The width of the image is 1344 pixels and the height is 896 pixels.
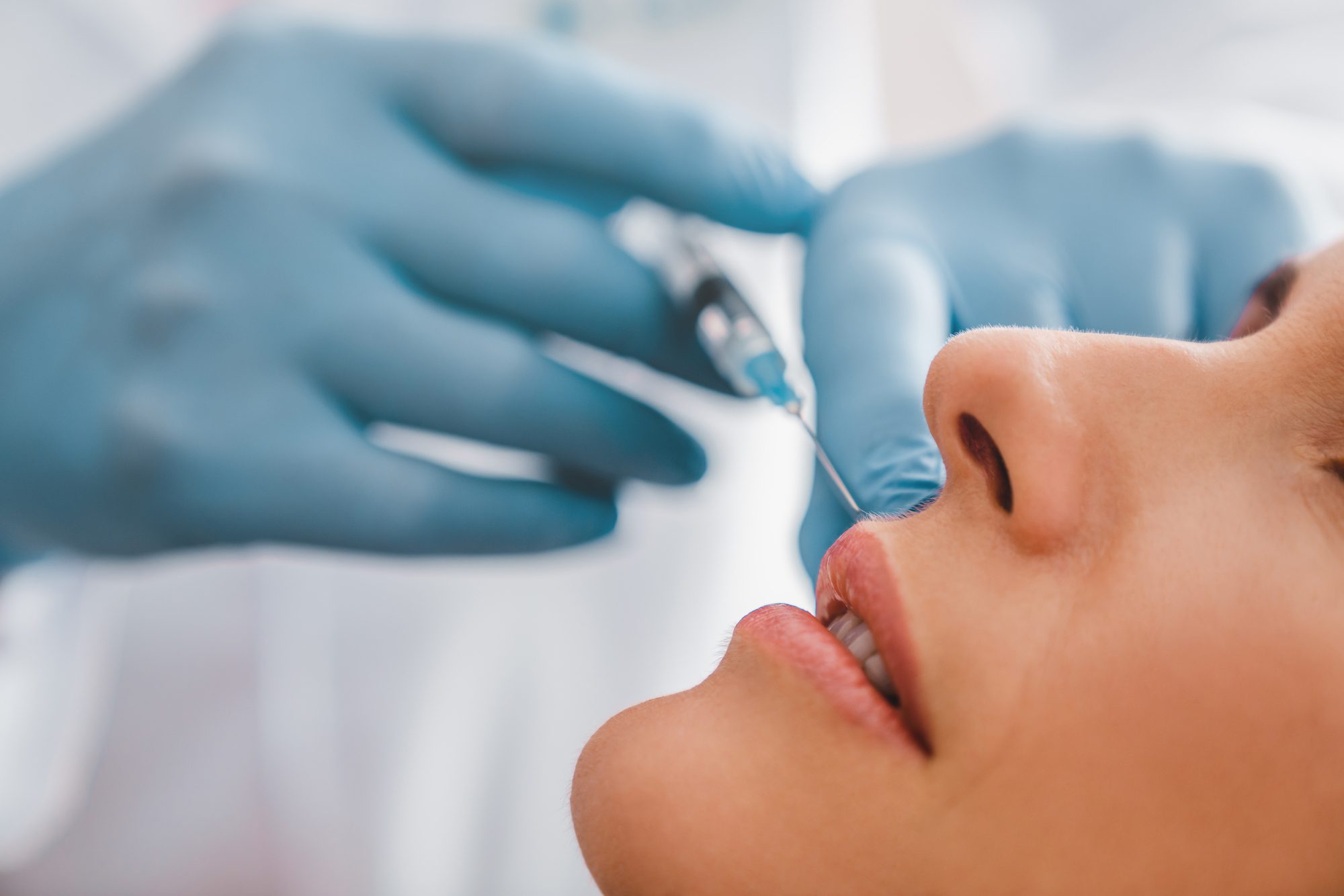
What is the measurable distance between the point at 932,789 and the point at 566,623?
716 millimetres

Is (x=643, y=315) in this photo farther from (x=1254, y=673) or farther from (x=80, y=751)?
(x=80, y=751)

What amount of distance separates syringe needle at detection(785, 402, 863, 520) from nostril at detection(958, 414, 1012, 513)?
0.11 m

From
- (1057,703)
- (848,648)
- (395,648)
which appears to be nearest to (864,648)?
(848,648)

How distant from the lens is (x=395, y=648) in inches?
44.6

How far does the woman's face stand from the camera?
409mm

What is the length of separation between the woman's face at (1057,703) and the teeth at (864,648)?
0.03 m

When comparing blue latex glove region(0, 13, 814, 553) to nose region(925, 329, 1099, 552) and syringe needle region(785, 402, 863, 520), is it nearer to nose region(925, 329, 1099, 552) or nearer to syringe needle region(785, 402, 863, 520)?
syringe needle region(785, 402, 863, 520)

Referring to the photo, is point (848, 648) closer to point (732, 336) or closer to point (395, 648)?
point (732, 336)

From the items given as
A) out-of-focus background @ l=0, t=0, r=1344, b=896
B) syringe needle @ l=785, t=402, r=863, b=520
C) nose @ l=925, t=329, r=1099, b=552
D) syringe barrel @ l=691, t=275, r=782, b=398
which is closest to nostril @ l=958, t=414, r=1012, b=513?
nose @ l=925, t=329, r=1099, b=552

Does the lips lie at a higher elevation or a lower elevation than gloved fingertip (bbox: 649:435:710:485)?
higher

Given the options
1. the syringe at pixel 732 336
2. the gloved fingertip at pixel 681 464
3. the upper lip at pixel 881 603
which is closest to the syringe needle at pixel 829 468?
the syringe at pixel 732 336

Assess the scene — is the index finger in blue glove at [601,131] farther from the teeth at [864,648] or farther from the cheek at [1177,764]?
the cheek at [1177,764]

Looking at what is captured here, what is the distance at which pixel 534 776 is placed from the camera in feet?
3.26

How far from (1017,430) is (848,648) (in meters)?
0.15
